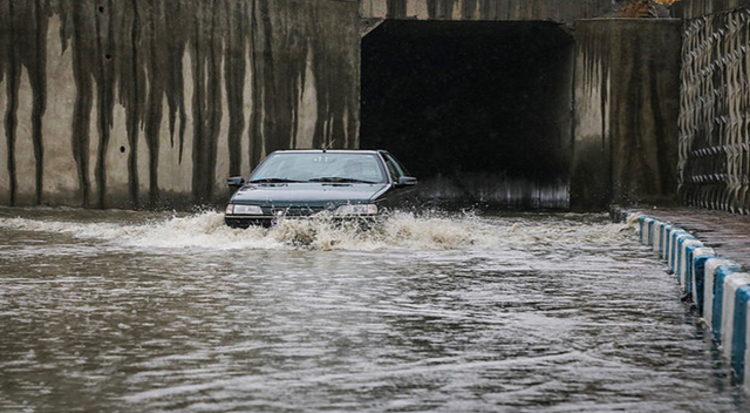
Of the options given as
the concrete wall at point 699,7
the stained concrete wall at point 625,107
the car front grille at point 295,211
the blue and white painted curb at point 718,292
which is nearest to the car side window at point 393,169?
the car front grille at point 295,211

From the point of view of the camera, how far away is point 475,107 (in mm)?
30938

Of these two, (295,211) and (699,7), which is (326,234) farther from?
(699,7)

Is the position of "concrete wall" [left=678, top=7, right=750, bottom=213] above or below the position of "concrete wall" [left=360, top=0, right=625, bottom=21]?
below

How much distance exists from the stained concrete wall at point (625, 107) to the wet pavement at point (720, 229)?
366 cm

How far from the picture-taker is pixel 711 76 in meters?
20.8

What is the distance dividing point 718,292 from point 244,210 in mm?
7298

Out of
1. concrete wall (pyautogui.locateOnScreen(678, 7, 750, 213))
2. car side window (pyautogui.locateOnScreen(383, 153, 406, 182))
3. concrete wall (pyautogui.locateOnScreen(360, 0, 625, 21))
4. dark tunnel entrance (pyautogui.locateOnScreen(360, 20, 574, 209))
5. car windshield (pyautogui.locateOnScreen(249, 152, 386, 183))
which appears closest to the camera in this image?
car windshield (pyautogui.locateOnScreen(249, 152, 386, 183))

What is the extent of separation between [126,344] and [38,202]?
15.0 metres

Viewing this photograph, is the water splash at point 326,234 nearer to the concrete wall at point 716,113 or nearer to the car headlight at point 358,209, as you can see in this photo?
the car headlight at point 358,209

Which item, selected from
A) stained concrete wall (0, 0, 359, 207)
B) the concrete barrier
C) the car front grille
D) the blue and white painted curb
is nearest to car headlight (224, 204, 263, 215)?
the car front grille

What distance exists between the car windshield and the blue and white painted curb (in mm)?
4215

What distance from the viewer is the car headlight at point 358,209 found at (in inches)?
546

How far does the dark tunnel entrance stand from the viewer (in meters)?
25.2

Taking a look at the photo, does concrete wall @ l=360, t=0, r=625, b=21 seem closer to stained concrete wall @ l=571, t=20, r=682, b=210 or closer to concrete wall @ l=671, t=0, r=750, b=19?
stained concrete wall @ l=571, t=20, r=682, b=210
